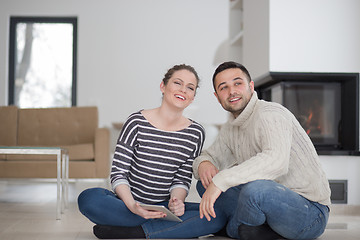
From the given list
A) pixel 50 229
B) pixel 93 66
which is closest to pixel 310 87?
pixel 50 229

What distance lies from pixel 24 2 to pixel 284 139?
250 inches

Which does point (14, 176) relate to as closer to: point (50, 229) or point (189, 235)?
point (50, 229)

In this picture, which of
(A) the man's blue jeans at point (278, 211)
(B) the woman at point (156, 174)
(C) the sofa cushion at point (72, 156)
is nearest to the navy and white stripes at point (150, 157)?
(B) the woman at point (156, 174)

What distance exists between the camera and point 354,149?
3471 mm

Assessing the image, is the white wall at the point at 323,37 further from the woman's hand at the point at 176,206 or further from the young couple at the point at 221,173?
the woman's hand at the point at 176,206

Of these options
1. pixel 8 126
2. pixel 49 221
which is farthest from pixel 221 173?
pixel 8 126

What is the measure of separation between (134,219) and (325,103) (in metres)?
2.14

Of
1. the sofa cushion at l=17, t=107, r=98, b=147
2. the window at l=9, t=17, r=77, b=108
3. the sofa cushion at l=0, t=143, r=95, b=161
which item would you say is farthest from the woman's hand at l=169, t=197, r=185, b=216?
the window at l=9, t=17, r=77, b=108

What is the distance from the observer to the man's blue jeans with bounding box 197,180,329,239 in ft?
6.03

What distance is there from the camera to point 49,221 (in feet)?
9.08

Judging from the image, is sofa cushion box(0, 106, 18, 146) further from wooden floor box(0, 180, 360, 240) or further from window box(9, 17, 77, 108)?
window box(9, 17, 77, 108)

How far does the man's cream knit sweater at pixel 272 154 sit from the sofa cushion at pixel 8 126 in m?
2.95

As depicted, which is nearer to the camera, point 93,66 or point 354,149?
point 354,149

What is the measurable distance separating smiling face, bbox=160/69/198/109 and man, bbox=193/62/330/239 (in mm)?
117
